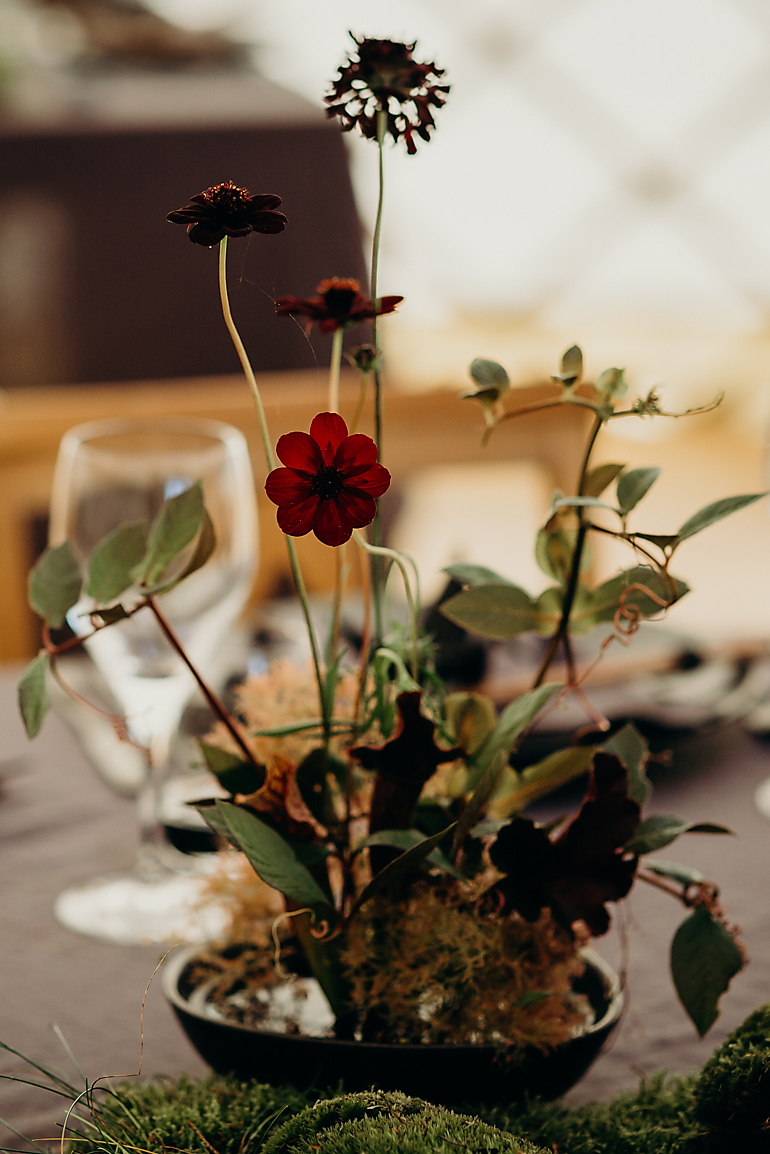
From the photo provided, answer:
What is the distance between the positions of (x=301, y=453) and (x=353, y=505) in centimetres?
1

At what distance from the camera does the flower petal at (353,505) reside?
0.63ft

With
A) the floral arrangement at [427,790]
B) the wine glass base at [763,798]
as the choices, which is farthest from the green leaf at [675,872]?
the wine glass base at [763,798]

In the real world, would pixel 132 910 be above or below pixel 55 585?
Answer: below

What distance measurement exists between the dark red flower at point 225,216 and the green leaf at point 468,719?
10cm

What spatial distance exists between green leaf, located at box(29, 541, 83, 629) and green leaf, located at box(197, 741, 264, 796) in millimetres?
54

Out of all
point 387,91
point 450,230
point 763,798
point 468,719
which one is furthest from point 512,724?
point 450,230

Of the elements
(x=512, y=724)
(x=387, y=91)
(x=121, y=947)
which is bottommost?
(x=121, y=947)

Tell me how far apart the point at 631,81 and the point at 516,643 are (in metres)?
3.74

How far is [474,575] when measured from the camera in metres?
0.25

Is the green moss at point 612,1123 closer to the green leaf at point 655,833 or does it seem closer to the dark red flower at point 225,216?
the green leaf at point 655,833

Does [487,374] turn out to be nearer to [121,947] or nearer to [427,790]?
[427,790]

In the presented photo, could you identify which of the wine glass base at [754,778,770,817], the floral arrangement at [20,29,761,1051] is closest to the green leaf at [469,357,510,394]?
the floral arrangement at [20,29,761,1051]

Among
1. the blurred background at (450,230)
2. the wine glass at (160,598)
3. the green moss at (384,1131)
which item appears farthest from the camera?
the blurred background at (450,230)

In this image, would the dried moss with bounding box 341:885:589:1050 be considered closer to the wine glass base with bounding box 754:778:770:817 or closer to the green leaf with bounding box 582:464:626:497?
the green leaf with bounding box 582:464:626:497
